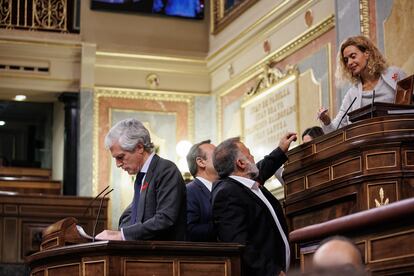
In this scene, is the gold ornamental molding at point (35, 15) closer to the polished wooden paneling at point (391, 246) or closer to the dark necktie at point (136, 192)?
the dark necktie at point (136, 192)

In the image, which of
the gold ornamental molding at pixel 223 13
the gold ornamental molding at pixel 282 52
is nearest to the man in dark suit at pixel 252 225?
the gold ornamental molding at pixel 282 52

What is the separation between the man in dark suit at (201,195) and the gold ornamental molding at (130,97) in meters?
6.85

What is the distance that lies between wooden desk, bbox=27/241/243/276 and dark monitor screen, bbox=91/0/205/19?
8.47m

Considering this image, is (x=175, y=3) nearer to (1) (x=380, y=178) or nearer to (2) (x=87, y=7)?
(2) (x=87, y=7)

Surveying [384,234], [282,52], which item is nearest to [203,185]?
[384,234]

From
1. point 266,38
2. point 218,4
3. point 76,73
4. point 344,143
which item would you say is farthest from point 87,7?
point 344,143

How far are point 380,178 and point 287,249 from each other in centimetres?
85

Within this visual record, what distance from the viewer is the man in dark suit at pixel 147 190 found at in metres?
5.11

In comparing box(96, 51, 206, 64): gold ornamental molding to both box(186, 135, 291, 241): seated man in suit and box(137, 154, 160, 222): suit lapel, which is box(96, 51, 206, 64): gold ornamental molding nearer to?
box(186, 135, 291, 241): seated man in suit

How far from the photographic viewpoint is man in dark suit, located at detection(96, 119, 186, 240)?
5109mm

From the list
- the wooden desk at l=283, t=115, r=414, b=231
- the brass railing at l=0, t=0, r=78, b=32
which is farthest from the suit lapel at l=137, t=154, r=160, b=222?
the brass railing at l=0, t=0, r=78, b=32

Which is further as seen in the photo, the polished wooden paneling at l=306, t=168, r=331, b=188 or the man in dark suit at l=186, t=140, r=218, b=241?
the polished wooden paneling at l=306, t=168, r=331, b=188

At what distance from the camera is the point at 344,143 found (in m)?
5.96

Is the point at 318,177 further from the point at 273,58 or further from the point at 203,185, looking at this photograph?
the point at 273,58
